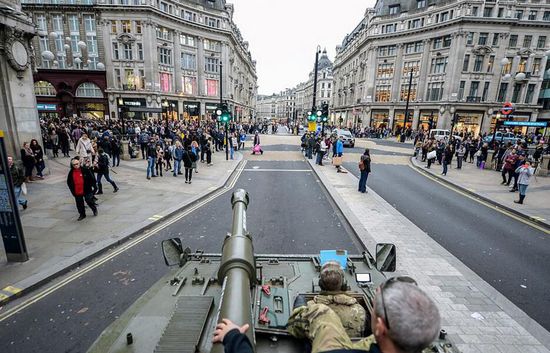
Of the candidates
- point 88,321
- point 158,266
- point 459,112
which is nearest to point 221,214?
point 158,266

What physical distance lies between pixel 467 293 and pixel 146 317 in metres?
5.79

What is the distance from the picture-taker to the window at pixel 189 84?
47250 mm

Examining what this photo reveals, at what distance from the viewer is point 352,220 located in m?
8.86

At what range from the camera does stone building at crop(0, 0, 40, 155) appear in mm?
10883

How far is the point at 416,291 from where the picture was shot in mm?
1366

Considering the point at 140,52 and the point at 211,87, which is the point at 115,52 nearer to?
the point at 140,52

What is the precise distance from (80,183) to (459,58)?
5337cm

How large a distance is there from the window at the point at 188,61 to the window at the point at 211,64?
88.7 inches

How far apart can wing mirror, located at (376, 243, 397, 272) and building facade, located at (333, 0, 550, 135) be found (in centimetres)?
4008

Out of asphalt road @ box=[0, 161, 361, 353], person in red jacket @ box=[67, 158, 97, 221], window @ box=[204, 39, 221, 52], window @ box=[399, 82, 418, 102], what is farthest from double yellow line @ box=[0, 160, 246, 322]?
window @ box=[399, 82, 418, 102]

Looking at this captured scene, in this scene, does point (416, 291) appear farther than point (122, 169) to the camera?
No

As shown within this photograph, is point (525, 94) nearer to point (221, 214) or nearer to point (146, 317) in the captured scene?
point (221, 214)

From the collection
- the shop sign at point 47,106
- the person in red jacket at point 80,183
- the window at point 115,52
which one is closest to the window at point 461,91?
the person in red jacket at point 80,183

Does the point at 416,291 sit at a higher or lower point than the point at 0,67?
lower
